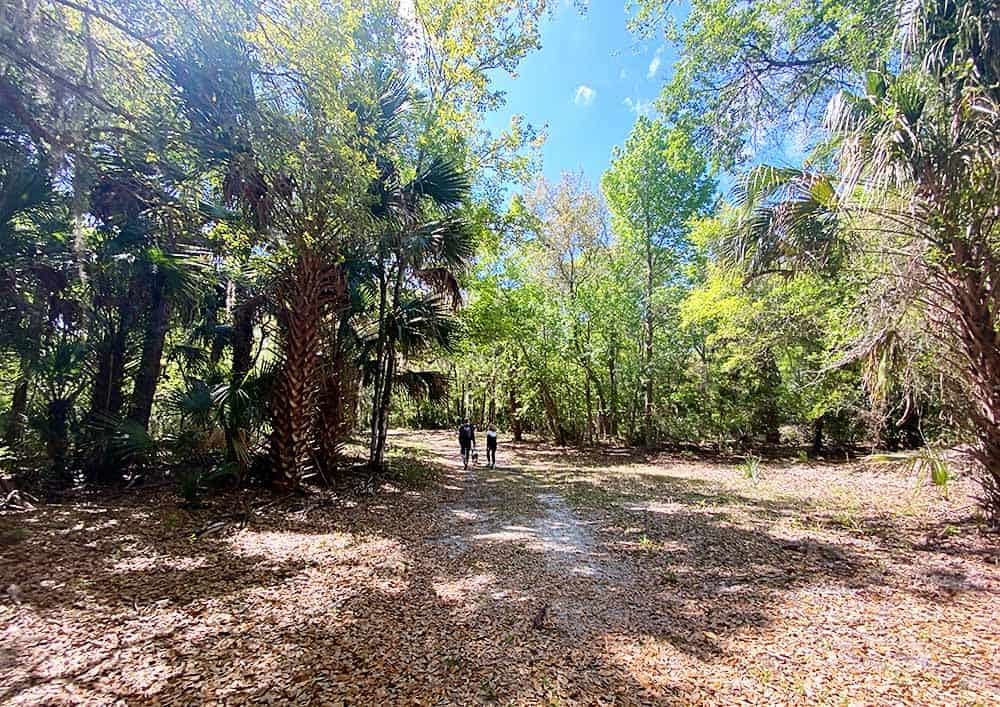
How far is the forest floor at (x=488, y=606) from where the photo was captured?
2.37 meters

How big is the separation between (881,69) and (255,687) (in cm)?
824

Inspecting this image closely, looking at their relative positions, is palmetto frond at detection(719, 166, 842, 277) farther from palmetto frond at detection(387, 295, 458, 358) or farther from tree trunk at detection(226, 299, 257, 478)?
tree trunk at detection(226, 299, 257, 478)

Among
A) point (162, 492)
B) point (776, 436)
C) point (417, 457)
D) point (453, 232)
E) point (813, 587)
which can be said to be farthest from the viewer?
point (776, 436)

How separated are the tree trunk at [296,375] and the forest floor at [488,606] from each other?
675 mm

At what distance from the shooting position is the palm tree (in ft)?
14.0

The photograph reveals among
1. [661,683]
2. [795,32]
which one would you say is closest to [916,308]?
[795,32]

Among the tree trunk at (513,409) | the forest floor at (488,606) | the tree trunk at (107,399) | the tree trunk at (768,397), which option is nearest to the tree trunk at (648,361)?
the tree trunk at (768,397)

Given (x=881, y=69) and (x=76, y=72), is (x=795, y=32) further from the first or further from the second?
(x=76, y=72)

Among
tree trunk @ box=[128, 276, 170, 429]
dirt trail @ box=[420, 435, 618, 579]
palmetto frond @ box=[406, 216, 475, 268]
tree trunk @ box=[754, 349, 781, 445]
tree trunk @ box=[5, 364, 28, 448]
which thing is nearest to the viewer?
dirt trail @ box=[420, 435, 618, 579]

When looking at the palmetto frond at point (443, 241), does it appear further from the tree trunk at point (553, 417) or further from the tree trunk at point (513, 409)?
the tree trunk at point (513, 409)

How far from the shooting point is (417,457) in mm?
12445

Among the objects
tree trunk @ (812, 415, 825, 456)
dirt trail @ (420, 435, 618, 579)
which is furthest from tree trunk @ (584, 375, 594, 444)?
dirt trail @ (420, 435, 618, 579)

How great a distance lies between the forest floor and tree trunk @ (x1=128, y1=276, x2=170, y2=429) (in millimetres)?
1480

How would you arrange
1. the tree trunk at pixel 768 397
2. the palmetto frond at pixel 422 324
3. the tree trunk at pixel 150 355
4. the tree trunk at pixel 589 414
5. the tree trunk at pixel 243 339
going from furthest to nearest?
the tree trunk at pixel 589 414
the tree trunk at pixel 768 397
the palmetto frond at pixel 422 324
the tree trunk at pixel 243 339
the tree trunk at pixel 150 355
